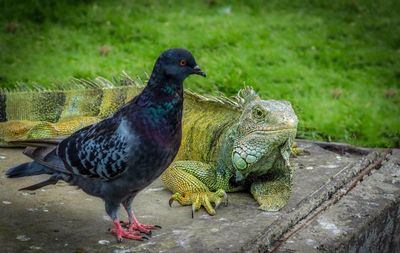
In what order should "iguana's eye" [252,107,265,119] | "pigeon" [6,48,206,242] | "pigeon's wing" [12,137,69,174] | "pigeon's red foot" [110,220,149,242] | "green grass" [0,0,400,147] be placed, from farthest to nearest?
"green grass" [0,0,400,147]
"iguana's eye" [252,107,265,119]
"pigeon's wing" [12,137,69,174]
"pigeon's red foot" [110,220,149,242]
"pigeon" [6,48,206,242]

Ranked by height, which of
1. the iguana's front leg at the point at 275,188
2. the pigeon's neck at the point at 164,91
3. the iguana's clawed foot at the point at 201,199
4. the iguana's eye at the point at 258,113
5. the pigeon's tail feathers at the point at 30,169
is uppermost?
the pigeon's neck at the point at 164,91

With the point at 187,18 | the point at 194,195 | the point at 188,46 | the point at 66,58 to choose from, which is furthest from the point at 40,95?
the point at 187,18

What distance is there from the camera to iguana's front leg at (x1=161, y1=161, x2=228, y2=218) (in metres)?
4.89

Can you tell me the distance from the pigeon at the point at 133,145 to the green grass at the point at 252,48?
124 inches

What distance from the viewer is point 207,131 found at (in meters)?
5.48

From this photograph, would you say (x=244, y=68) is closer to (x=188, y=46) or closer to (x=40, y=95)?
(x=188, y=46)

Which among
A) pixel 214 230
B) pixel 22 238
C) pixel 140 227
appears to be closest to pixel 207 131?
pixel 214 230

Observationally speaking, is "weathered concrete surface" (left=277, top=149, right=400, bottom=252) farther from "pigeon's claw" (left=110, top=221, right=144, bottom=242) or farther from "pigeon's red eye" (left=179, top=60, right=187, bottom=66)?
"pigeon's red eye" (left=179, top=60, right=187, bottom=66)

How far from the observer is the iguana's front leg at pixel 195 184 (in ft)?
16.0

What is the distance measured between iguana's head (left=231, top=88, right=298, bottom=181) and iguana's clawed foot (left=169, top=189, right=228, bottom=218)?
0.23 metres

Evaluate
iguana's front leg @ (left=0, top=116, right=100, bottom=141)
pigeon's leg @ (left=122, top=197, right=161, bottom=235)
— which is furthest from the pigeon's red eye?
iguana's front leg @ (left=0, top=116, right=100, bottom=141)

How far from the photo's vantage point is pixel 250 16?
11.0 meters

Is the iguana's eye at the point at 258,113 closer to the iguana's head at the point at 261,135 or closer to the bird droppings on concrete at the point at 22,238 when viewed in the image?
the iguana's head at the point at 261,135

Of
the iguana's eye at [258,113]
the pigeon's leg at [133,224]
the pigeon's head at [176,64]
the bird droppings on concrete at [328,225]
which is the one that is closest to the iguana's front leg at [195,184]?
the pigeon's leg at [133,224]
